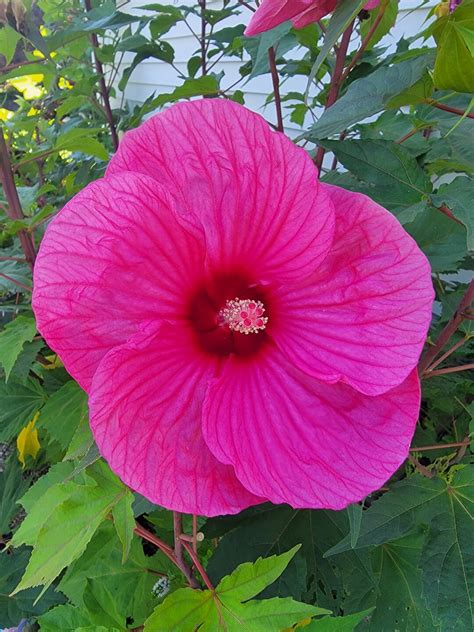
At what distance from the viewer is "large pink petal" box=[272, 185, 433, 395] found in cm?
43

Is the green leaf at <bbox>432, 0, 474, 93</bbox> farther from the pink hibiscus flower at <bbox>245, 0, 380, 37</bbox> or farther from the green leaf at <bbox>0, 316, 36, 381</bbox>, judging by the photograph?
the green leaf at <bbox>0, 316, 36, 381</bbox>

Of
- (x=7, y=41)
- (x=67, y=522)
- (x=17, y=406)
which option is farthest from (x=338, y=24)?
(x=17, y=406)

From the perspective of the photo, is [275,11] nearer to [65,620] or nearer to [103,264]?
[103,264]

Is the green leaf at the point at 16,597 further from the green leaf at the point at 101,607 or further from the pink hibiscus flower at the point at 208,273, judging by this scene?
the pink hibiscus flower at the point at 208,273

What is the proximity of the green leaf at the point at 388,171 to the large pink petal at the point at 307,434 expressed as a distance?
242 millimetres

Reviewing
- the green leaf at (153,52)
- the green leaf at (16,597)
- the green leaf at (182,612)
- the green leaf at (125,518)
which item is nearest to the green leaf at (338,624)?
the green leaf at (182,612)

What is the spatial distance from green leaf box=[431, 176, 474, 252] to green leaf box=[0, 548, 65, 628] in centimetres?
92

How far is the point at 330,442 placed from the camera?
46cm

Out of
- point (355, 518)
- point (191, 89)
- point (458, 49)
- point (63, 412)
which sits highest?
point (458, 49)

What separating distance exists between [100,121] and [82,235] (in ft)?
5.48

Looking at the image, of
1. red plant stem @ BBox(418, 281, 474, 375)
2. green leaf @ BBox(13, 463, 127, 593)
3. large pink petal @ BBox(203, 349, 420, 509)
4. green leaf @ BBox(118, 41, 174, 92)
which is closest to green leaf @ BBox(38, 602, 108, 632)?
green leaf @ BBox(13, 463, 127, 593)

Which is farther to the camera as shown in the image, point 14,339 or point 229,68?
point 229,68

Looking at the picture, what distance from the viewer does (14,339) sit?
0.86m

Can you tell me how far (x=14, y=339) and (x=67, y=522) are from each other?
1.22 feet
